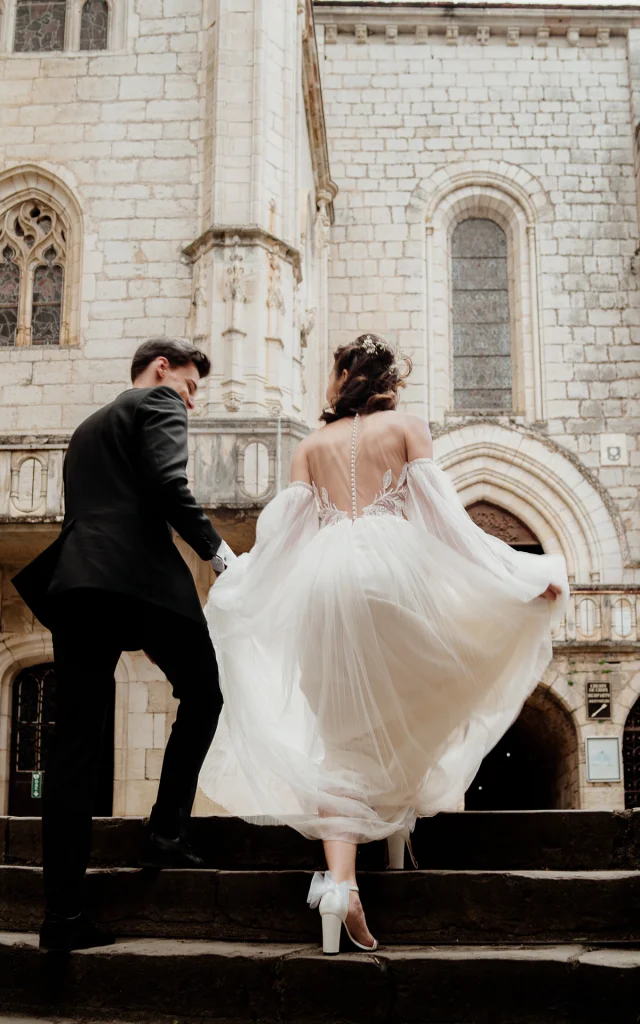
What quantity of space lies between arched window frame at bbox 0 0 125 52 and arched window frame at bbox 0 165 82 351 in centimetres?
164

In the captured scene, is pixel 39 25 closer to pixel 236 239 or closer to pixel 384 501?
pixel 236 239

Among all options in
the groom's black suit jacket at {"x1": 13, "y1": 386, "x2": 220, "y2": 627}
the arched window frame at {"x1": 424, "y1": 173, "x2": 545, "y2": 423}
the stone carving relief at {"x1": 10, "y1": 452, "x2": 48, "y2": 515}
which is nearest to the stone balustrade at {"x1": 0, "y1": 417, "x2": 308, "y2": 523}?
the stone carving relief at {"x1": 10, "y1": 452, "x2": 48, "y2": 515}

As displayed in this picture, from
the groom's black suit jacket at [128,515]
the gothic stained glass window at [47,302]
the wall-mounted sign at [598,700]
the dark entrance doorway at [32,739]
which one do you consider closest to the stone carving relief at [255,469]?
the dark entrance doorway at [32,739]

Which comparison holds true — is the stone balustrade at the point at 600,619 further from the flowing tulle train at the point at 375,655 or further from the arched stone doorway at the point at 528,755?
the flowing tulle train at the point at 375,655

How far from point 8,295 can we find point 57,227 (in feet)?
3.45

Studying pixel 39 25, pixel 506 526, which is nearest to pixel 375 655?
pixel 39 25

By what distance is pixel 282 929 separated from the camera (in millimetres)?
4414

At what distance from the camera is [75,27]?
15711 millimetres

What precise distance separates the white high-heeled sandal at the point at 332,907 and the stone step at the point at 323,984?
6 cm

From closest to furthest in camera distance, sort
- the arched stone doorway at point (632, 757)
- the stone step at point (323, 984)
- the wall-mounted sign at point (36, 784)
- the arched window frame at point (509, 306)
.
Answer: the stone step at point (323, 984) → the wall-mounted sign at point (36, 784) → the arched stone doorway at point (632, 757) → the arched window frame at point (509, 306)

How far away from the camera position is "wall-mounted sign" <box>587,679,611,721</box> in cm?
1761

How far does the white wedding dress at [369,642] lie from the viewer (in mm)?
4480

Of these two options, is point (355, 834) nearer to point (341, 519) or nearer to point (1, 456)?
point (341, 519)

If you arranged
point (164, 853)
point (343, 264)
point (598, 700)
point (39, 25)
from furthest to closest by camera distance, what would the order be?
1. point (343, 264)
2. point (598, 700)
3. point (39, 25)
4. point (164, 853)
